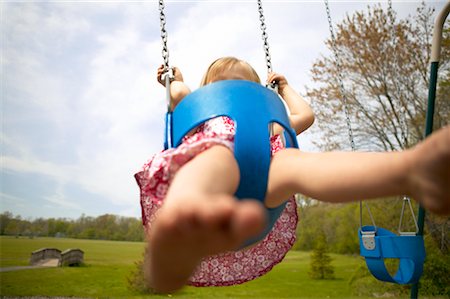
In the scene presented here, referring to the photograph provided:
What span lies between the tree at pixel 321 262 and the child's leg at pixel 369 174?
40.2ft

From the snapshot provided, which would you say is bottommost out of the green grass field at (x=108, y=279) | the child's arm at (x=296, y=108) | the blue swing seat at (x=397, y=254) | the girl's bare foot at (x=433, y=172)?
the green grass field at (x=108, y=279)

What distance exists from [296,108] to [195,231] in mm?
1188

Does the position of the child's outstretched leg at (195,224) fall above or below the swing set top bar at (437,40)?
below

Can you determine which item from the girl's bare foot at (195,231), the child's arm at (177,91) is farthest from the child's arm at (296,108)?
the girl's bare foot at (195,231)

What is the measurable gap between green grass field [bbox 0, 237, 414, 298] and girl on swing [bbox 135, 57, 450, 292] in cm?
922

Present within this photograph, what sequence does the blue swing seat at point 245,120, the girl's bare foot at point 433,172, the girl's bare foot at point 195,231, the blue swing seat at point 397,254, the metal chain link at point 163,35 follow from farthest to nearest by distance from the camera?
1. the blue swing seat at point 397,254
2. the metal chain link at point 163,35
3. the blue swing seat at point 245,120
4. the girl's bare foot at point 433,172
5. the girl's bare foot at point 195,231

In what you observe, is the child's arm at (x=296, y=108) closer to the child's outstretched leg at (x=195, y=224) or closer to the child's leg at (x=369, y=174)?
the child's leg at (x=369, y=174)

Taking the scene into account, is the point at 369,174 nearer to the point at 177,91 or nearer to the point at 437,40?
the point at 177,91

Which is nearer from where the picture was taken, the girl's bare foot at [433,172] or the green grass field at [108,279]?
the girl's bare foot at [433,172]

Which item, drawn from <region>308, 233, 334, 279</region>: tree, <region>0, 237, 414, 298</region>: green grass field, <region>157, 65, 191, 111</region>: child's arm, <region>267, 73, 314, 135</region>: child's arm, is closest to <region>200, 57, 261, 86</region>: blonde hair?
<region>157, 65, 191, 111</region>: child's arm

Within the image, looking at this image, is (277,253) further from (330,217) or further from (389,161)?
(330,217)

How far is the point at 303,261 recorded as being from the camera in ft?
48.8

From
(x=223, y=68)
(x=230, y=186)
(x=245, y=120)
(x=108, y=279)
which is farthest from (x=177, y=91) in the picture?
(x=108, y=279)

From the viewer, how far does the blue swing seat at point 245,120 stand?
118cm
